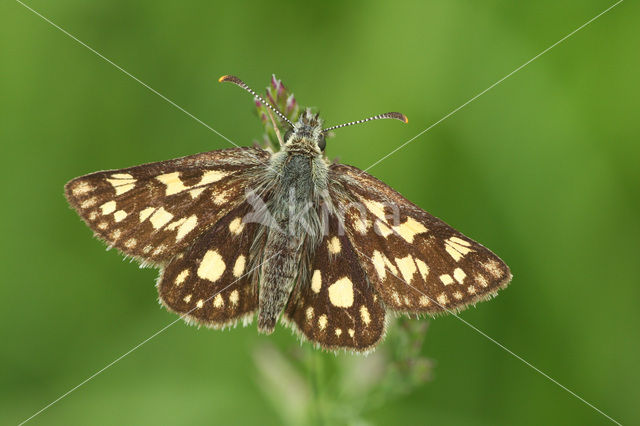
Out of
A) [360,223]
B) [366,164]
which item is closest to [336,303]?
[360,223]

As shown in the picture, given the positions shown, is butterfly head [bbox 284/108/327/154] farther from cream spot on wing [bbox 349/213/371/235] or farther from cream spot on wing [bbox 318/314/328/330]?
cream spot on wing [bbox 318/314/328/330]

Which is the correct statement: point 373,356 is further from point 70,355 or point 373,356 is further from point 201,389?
point 70,355

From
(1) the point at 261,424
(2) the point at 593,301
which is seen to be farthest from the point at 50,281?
(2) the point at 593,301

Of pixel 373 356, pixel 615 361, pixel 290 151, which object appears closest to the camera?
pixel 290 151

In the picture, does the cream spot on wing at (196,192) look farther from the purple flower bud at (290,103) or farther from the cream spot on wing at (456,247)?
the cream spot on wing at (456,247)

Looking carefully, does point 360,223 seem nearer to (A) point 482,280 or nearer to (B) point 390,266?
(B) point 390,266
